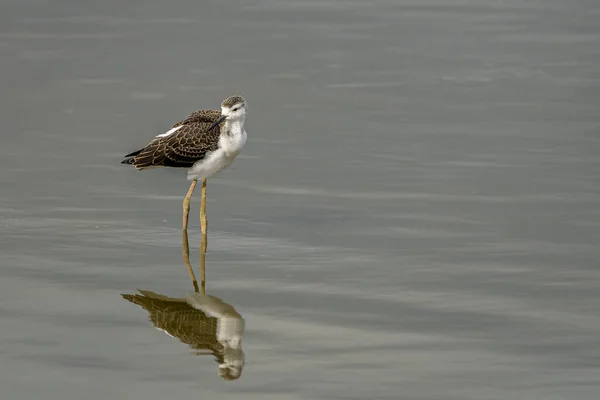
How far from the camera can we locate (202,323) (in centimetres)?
902

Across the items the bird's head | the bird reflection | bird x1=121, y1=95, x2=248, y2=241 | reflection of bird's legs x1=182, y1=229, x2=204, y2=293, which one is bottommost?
the bird reflection

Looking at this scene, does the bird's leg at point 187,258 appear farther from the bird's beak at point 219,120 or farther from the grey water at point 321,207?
the bird's beak at point 219,120

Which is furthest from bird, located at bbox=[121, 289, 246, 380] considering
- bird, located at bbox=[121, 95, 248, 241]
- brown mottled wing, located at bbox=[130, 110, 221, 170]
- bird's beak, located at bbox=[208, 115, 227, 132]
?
bird's beak, located at bbox=[208, 115, 227, 132]

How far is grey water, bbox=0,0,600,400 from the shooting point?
321 inches

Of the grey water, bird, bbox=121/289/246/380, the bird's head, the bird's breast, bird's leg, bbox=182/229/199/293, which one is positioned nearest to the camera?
→ the grey water

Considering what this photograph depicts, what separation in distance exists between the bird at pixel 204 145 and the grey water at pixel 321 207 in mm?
554

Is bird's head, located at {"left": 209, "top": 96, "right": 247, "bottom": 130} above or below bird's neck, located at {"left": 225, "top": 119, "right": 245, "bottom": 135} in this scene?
above

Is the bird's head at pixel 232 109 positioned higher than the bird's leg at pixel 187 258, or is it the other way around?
the bird's head at pixel 232 109

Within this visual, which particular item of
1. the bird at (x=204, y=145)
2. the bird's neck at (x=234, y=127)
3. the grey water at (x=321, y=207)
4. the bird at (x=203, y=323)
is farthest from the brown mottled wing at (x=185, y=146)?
the bird at (x=203, y=323)

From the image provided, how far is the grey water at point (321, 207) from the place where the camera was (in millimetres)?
8164

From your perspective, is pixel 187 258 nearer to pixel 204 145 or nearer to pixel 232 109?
pixel 204 145

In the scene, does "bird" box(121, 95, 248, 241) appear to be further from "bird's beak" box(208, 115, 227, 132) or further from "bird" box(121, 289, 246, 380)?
"bird" box(121, 289, 246, 380)

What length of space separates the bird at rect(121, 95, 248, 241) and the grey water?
0.55 m

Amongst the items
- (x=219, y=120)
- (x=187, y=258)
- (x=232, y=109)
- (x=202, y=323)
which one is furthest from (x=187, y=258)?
(x=202, y=323)
